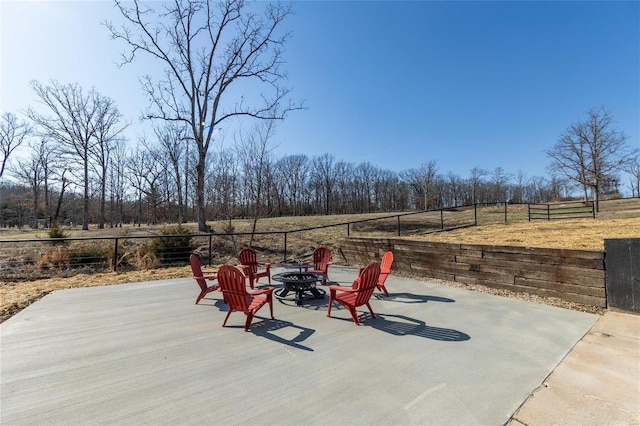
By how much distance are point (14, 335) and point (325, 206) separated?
5360cm

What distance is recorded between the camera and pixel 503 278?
221 inches

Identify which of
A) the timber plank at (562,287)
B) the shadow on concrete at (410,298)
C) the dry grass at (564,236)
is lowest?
the shadow on concrete at (410,298)

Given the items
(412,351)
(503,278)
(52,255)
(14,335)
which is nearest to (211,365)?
(412,351)

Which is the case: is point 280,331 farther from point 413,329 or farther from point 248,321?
point 413,329

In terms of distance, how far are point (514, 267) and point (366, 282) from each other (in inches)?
134

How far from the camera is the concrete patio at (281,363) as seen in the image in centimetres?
213

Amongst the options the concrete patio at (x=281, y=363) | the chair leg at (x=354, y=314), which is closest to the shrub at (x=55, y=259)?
the concrete patio at (x=281, y=363)

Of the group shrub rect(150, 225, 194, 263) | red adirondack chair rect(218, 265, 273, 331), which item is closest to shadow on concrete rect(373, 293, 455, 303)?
red adirondack chair rect(218, 265, 273, 331)

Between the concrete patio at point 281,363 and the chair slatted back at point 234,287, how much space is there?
36 cm

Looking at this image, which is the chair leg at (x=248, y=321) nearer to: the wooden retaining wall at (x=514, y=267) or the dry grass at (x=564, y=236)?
the wooden retaining wall at (x=514, y=267)

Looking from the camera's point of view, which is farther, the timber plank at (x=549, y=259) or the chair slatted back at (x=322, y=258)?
the chair slatted back at (x=322, y=258)

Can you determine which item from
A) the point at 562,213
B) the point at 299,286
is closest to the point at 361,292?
the point at 299,286

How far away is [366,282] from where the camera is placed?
158 inches

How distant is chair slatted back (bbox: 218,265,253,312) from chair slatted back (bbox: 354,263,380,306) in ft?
4.96
